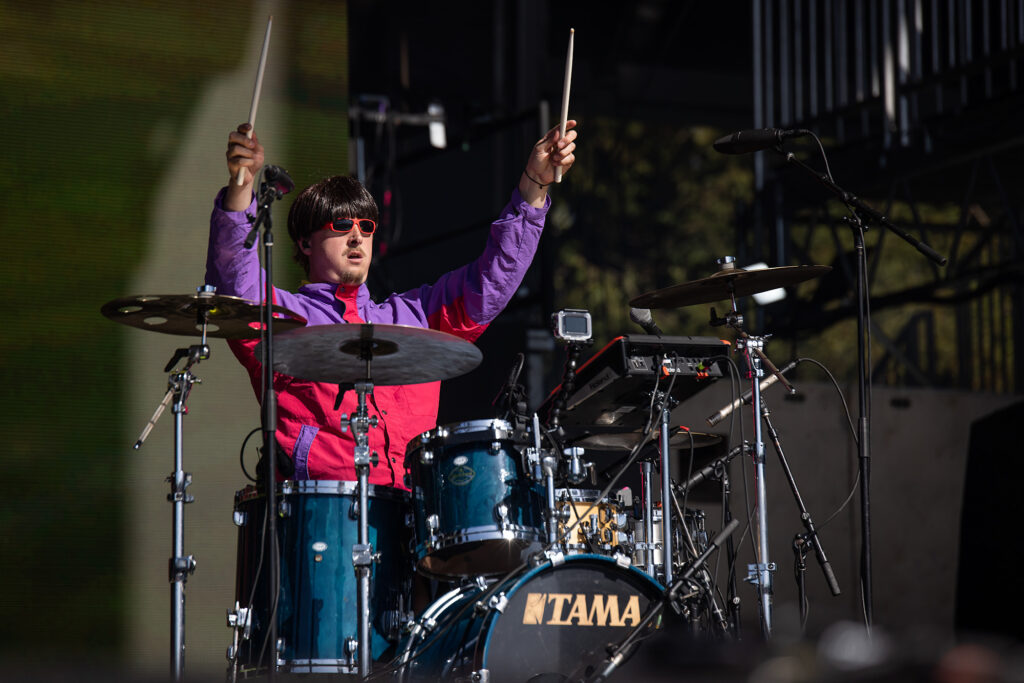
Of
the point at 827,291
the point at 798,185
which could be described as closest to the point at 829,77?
the point at 798,185

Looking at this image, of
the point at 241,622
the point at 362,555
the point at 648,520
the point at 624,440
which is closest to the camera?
the point at 362,555

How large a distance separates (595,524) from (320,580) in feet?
3.09

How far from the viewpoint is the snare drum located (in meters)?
3.99

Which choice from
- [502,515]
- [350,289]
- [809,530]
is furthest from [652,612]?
[350,289]

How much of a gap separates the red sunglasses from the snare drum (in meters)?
1.06

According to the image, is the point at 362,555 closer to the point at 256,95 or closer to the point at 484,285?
the point at 484,285

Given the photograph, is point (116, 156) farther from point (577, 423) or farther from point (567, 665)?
point (567, 665)

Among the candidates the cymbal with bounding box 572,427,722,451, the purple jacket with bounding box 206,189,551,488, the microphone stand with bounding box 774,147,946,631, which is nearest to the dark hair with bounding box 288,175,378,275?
the purple jacket with bounding box 206,189,551,488

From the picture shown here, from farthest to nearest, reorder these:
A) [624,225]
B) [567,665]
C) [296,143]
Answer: [624,225] → [296,143] → [567,665]

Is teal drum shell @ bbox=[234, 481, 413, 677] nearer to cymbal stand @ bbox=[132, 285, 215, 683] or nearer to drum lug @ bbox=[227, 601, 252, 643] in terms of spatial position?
drum lug @ bbox=[227, 601, 252, 643]

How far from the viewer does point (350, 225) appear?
4094mm

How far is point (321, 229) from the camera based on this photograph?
4148mm

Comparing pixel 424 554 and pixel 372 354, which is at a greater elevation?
pixel 372 354

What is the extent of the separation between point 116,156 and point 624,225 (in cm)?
893
